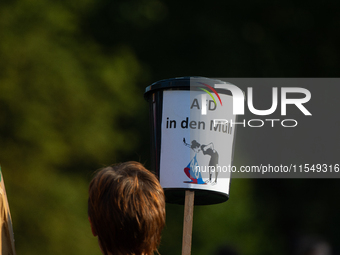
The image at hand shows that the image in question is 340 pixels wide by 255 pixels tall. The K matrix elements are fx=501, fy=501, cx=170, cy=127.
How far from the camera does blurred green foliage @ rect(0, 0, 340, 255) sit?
3.55 meters

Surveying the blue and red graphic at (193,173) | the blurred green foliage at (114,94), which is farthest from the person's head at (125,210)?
the blurred green foliage at (114,94)

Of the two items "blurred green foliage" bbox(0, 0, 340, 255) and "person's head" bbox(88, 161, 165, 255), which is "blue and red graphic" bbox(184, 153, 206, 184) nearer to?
"person's head" bbox(88, 161, 165, 255)

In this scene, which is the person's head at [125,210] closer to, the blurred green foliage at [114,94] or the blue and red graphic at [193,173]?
the blue and red graphic at [193,173]

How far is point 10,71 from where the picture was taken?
359cm

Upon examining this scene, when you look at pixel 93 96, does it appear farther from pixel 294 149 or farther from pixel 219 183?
pixel 219 183

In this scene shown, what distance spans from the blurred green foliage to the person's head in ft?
6.99

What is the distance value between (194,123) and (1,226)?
69cm

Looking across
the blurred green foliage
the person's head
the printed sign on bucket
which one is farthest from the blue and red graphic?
the blurred green foliage

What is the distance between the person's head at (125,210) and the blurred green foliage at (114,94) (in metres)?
2.13

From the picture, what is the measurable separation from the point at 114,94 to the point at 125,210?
278 centimetres

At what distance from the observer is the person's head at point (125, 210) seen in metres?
1.14

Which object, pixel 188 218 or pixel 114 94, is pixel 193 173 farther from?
pixel 114 94

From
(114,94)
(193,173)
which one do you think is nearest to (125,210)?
(193,173)

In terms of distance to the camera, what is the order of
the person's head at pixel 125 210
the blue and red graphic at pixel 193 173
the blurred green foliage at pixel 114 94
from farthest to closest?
the blurred green foliage at pixel 114 94 → the blue and red graphic at pixel 193 173 → the person's head at pixel 125 210
